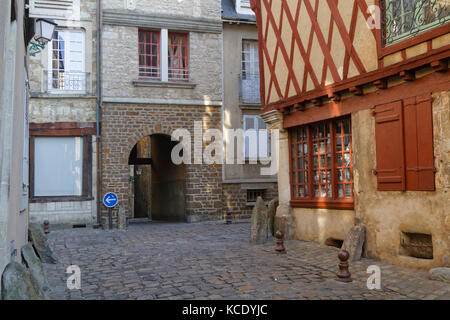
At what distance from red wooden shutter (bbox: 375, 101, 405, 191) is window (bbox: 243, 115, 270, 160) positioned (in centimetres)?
894

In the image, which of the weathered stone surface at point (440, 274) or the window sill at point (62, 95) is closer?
the weathered stone surface at point (440, 274)

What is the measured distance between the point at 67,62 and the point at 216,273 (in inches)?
399

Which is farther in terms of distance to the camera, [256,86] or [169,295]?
[256,86]

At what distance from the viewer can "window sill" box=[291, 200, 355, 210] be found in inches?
316

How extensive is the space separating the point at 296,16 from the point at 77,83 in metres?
7.75

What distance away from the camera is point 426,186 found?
6258mm

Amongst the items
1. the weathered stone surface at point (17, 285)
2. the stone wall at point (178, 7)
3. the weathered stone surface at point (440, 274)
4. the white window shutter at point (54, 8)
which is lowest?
the weathered stone surface at point (440, 274)

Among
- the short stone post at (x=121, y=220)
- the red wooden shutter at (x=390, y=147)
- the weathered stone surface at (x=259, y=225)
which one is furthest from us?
the short stone post at (x=121, y=220)

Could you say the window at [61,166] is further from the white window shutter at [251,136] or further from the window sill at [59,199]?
the white window shutter at [251,136]

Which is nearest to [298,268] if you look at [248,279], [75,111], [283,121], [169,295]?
[248,279]

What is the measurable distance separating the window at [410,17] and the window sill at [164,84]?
893 centimetres

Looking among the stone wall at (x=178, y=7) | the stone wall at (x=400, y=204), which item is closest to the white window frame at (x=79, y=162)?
the stone wall at (x=178, y=7)

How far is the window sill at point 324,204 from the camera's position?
8.02 metres

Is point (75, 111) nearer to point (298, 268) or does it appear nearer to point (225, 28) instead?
point (225, 28)
